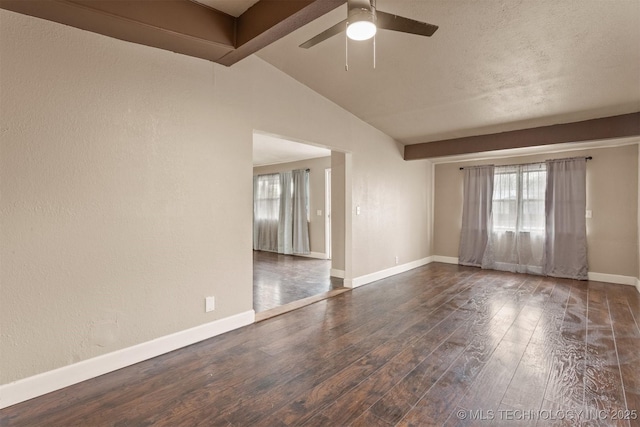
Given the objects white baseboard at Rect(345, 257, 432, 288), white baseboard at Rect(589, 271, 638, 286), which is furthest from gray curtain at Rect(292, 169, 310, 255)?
white baseboard at Rect(589, 271, 638, 286)

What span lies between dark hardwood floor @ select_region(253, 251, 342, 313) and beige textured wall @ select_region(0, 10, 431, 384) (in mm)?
937

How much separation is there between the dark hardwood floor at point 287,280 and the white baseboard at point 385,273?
0.95 feet

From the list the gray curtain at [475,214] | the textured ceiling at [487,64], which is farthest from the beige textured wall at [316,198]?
the gray curtain at [475,214]

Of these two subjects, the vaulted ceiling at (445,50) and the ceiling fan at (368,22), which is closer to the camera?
the ceiling fan at (368,22)

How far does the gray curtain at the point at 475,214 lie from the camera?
6078 millimetres

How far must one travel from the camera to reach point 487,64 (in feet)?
10.00

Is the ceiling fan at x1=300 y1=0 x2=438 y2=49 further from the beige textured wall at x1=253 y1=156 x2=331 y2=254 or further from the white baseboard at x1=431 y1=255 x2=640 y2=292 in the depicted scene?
the white baseboard at x1=431 y1=255 x2=640 y2=292

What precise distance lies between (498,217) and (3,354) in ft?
22.5

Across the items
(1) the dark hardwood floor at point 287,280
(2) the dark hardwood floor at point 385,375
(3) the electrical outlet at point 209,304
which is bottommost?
(2) the dark hardwood floor at point 385,375

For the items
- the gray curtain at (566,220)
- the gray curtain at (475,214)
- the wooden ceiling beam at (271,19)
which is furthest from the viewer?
the gray curtain at (475,214)

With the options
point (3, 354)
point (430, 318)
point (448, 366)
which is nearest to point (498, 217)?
point (430, 318)

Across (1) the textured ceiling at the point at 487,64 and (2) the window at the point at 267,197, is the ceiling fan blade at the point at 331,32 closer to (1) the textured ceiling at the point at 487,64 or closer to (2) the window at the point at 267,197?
(1) the textured ceiling at the point at 487,64

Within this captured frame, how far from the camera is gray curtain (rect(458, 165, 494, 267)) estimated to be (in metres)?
6.08

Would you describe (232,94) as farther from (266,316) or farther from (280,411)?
(280,411)
